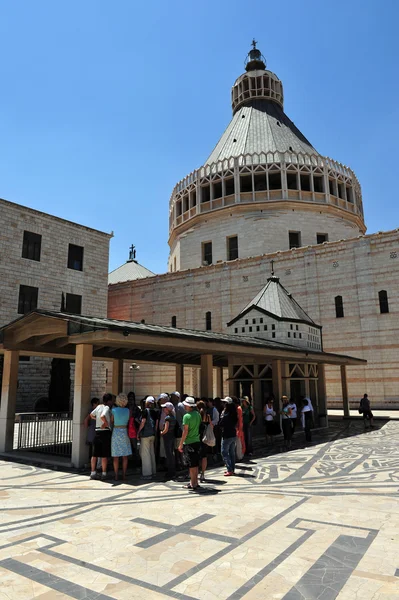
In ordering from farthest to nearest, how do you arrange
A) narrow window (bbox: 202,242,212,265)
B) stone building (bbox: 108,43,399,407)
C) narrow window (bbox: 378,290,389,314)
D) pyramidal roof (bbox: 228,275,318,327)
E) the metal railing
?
narrow window (bbox: 202,242,212,265), stone building (bbox: 108,43,399,407), narrow window (bbox: 378,290,389,314), pyramidal roof (bbox: 228,275,318,327), the metal railing

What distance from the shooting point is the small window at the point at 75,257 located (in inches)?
1309

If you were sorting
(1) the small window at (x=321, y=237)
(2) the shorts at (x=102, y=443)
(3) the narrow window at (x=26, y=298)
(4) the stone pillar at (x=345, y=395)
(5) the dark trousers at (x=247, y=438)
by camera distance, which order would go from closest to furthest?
(2) the shorts at (x=102, y=443) < (5) the dark trousers at (x=247, y=438) < (4) the stone pillar at (x=345, y=395) < (3) the narrow window at (x=26, y=298) < (1) the small window at (x=321, y=237)

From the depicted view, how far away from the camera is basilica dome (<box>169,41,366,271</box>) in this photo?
40062mm

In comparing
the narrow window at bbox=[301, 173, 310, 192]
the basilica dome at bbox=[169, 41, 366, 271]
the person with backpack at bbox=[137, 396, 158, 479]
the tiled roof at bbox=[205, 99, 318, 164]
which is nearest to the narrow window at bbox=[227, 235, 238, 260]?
the basilica dome at bbox=[169, 41, 366, 271]

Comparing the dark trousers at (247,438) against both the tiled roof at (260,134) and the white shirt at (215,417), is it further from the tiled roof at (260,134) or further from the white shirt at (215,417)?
the tiled roof at (260,134)

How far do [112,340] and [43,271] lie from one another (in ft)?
76.7

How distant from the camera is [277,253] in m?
34.0

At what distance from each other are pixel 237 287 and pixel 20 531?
30.4 meters

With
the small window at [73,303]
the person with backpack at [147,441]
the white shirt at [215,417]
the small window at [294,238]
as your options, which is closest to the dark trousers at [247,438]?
the white shirt at [215,417]

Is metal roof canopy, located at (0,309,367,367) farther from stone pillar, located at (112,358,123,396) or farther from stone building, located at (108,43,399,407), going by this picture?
stone building, located at (108,43,399,407)

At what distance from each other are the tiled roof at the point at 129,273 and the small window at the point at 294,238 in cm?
2334

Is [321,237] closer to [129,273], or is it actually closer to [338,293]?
[338,293]

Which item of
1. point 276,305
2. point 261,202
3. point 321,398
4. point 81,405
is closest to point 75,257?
point 261,202

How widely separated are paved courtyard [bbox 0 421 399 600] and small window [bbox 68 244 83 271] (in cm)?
2540
